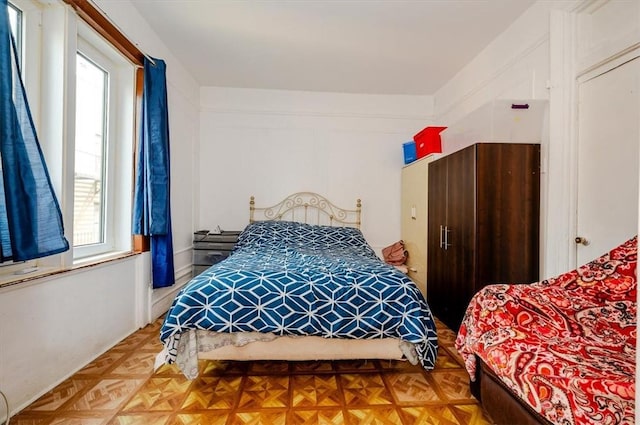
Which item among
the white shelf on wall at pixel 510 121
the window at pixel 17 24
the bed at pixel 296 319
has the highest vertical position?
the window at pixel 17 24

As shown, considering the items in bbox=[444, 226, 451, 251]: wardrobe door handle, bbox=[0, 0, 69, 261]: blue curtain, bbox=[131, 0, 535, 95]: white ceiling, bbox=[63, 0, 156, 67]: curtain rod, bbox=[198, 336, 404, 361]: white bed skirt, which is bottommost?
bbox=[198, 336, 404, 361]: white bed skirt

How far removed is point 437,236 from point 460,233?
0.41 metres

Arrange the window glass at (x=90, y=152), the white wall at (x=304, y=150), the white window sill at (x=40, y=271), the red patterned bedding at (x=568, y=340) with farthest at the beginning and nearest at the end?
1. the white wall at (x=304, y=150)
2. the window glass at (x=90, y=152)
3. the white window sill at (x=40, y=271)
4. the red patterned bedding at (x=568, y=340)

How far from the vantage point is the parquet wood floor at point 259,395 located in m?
1.47

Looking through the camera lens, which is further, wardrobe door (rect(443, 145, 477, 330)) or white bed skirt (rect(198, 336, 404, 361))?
wardrobe door (rect(443, 145, 477, 330))

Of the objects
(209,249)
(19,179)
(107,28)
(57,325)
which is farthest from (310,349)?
(107,28)

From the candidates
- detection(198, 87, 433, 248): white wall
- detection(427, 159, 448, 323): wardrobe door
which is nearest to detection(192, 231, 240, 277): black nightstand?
detection(198, 87, 433, 248): white wall

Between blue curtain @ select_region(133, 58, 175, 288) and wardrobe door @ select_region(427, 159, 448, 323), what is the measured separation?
2.44 metres

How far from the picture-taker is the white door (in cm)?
162

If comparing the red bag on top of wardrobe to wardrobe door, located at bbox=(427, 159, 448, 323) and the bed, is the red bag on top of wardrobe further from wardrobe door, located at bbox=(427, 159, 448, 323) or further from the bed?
the bed

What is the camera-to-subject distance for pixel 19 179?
1369 mm

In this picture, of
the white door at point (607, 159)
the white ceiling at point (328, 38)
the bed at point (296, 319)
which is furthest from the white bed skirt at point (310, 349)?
the white ceiling at point (328, 38)

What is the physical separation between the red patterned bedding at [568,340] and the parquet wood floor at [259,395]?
1.22 ft

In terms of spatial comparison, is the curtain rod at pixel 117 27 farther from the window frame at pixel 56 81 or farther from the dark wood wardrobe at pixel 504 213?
the dark wood wardrobe at pixel 504 213
